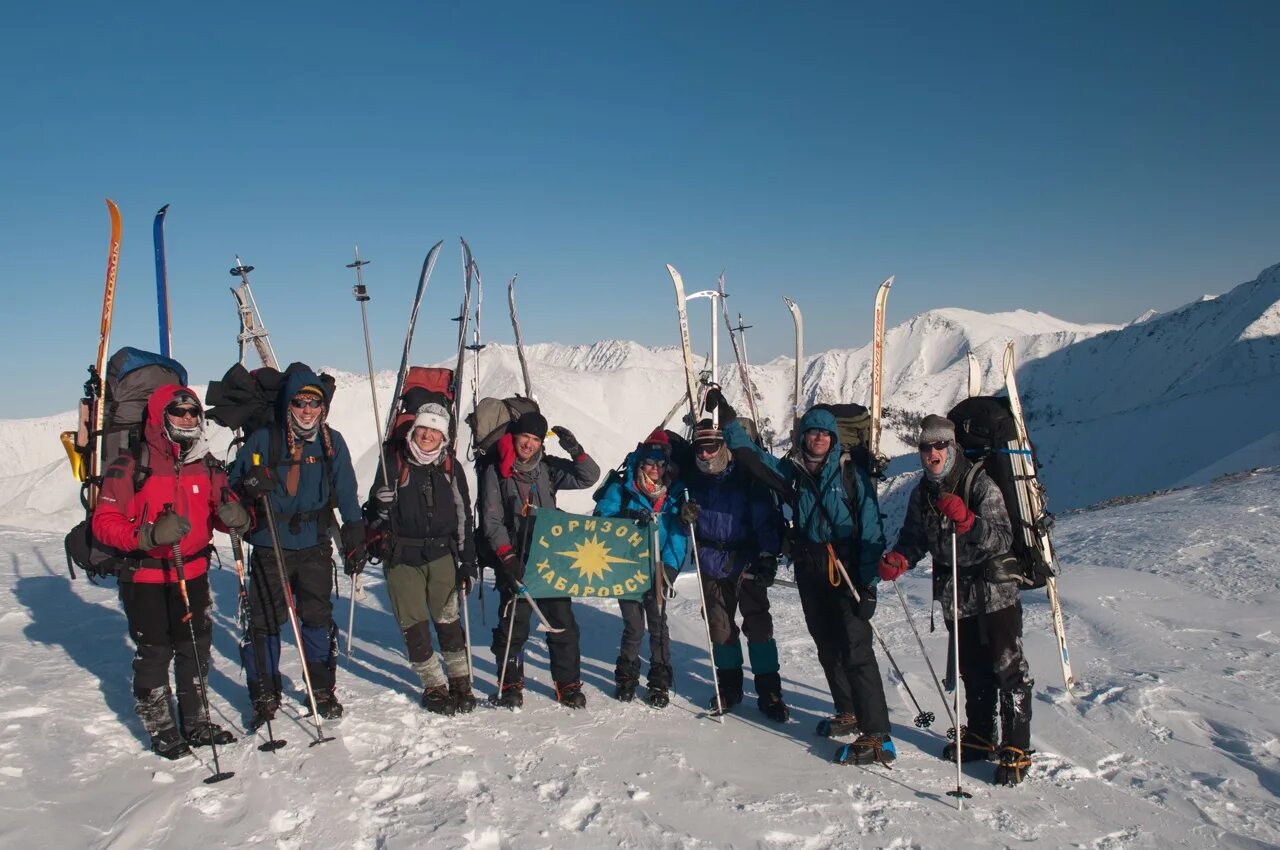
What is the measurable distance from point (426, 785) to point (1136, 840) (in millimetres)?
4229

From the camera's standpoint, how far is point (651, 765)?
531cm

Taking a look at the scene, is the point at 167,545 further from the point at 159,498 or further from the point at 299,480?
the point at 299,480

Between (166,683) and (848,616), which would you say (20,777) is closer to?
(166,683)

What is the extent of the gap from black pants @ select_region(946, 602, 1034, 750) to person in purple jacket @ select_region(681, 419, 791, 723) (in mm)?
1494

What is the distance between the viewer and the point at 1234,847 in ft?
14.1

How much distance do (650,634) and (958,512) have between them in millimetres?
2949

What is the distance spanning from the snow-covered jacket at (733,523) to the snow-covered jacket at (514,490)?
1.02 meters

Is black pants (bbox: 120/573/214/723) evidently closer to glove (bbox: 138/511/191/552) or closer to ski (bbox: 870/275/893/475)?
glove (bbox: 138/511/191/552)

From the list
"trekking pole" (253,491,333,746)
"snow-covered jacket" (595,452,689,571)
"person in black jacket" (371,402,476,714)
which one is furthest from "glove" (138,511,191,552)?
"snow-covered jacket" (595,452,689,571)

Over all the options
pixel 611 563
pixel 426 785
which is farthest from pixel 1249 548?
pixel 426 785

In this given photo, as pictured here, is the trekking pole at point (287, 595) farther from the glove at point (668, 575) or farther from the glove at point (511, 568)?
the glove at point (668, 575)

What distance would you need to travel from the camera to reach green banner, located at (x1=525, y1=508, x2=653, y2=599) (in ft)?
21.7

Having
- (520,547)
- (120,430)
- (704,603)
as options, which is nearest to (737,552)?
(704,603)

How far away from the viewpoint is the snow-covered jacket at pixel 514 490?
6.50 meters
